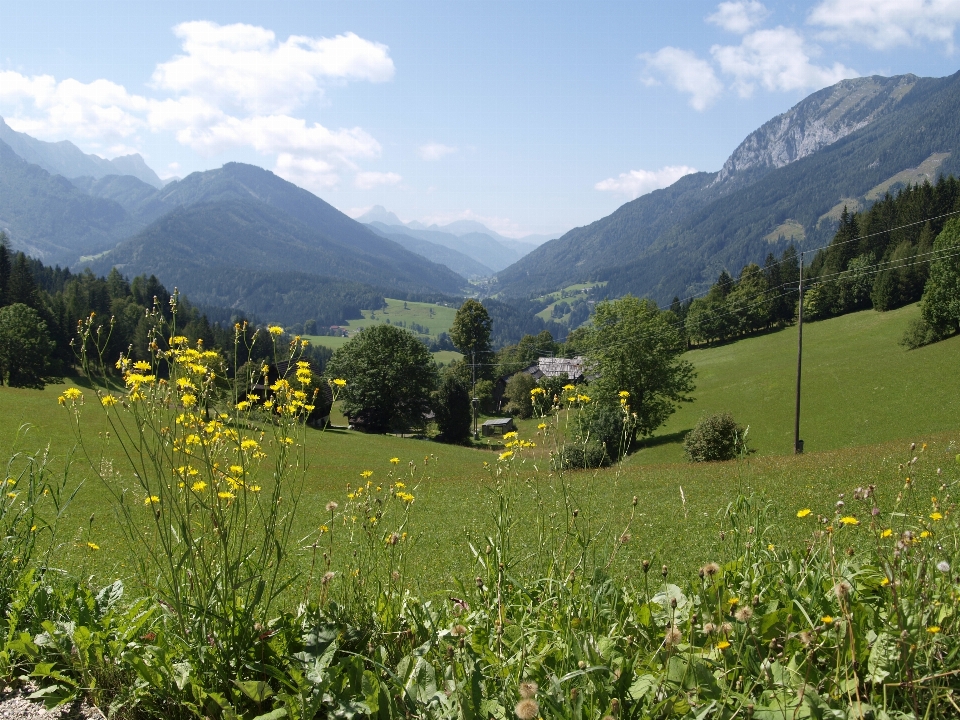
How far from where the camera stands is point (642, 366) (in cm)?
3838

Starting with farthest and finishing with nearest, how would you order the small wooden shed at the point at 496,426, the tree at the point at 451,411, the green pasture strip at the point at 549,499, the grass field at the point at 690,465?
the small wooden shed at the point at 496,426 < the tree at the point at 451,411 < the grass field at the point at 690,465 < the green pasture strip at the point at 549,499

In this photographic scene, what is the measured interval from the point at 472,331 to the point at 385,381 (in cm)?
2186

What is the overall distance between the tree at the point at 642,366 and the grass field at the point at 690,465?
269 cm

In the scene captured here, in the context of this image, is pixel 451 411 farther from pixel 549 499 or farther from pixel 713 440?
pixel 549 499

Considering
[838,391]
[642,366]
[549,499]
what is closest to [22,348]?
[642,366]

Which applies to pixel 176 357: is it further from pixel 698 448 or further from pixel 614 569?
pixel 698 448

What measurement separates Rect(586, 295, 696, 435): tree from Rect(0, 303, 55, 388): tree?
30.3 metres

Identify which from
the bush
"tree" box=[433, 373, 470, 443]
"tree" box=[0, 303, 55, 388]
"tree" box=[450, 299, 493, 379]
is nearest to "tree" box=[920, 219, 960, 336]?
the bush

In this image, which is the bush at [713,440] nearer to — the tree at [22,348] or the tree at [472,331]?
the tree at [22,348]

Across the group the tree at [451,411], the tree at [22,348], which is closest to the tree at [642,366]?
the tree at [451,411]

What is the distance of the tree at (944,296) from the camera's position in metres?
45.8

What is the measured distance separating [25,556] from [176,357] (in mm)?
1629

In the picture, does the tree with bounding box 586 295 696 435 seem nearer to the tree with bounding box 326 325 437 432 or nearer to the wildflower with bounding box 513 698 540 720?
the tree with bounding box 326 325 437 432

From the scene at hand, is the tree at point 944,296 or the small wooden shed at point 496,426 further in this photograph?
the small wooden shed at point 496,426
